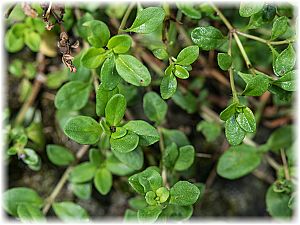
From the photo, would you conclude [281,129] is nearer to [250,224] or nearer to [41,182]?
[250,224]

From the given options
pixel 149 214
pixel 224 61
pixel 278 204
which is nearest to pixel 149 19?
pixel 224 61

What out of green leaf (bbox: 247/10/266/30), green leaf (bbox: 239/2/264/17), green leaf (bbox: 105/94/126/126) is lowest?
green leaf (bbox: 105/94/126/126)

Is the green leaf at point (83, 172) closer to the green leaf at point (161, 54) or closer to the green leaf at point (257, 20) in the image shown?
the green leaf at point (161, 54)

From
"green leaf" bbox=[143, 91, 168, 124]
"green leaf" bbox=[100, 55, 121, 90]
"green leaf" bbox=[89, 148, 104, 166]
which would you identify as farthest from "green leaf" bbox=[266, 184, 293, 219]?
"green leaf" bbox=[100, 55, 121, 90]

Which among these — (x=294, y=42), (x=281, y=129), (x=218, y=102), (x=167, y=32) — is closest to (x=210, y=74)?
(x=218, y=102)

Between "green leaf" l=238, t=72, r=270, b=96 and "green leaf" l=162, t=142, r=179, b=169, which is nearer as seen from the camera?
"green leaf" l=238, t=72, r=270, b=96

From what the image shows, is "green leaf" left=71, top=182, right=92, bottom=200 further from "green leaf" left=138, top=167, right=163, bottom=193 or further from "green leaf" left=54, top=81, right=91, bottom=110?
"green leaf" left=138, top=167, right=163, bottom=193

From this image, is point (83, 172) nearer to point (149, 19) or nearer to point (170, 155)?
point (170, 155)
